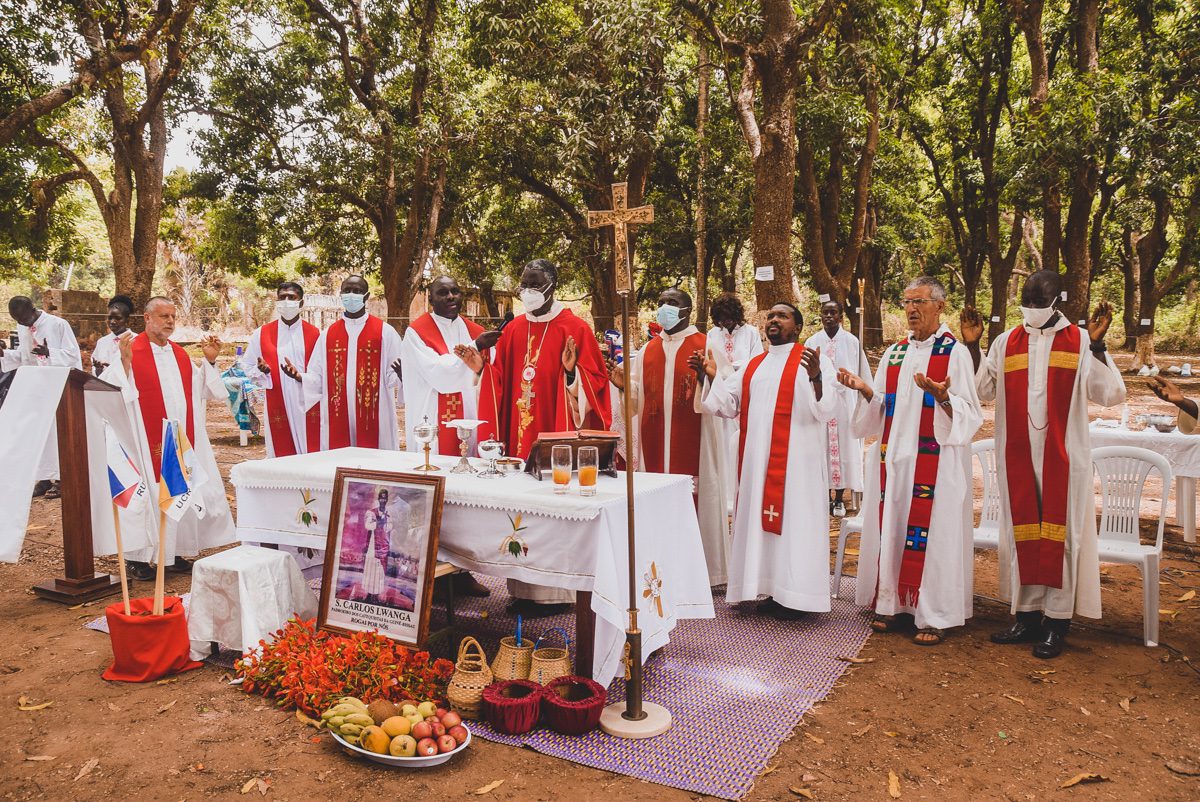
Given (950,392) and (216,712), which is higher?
(950,392)

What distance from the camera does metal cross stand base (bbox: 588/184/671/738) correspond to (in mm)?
3797

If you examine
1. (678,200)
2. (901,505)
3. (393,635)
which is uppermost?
(678,200)

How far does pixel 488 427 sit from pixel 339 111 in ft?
44.5

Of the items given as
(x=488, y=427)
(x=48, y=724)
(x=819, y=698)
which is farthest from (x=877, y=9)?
(x=48, y=724)

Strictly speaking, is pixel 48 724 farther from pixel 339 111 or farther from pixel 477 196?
pixel 477 196

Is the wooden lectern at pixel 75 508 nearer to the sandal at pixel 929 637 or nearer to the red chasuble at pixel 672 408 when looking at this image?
the red chasuble at pixel 672 408

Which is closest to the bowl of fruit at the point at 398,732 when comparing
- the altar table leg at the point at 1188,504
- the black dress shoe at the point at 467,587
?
the black dress shoe at the point at 467,587

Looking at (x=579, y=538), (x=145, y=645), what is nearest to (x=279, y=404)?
(x=145, y=645)

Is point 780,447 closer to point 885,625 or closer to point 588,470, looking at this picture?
point 885,625

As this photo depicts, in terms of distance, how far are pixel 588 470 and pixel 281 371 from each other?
4184 millimetres

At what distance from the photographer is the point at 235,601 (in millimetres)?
4883

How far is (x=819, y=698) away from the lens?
4.47 m

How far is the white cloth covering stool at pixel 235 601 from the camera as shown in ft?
15.9

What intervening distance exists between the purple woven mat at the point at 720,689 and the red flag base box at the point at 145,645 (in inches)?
69.3
